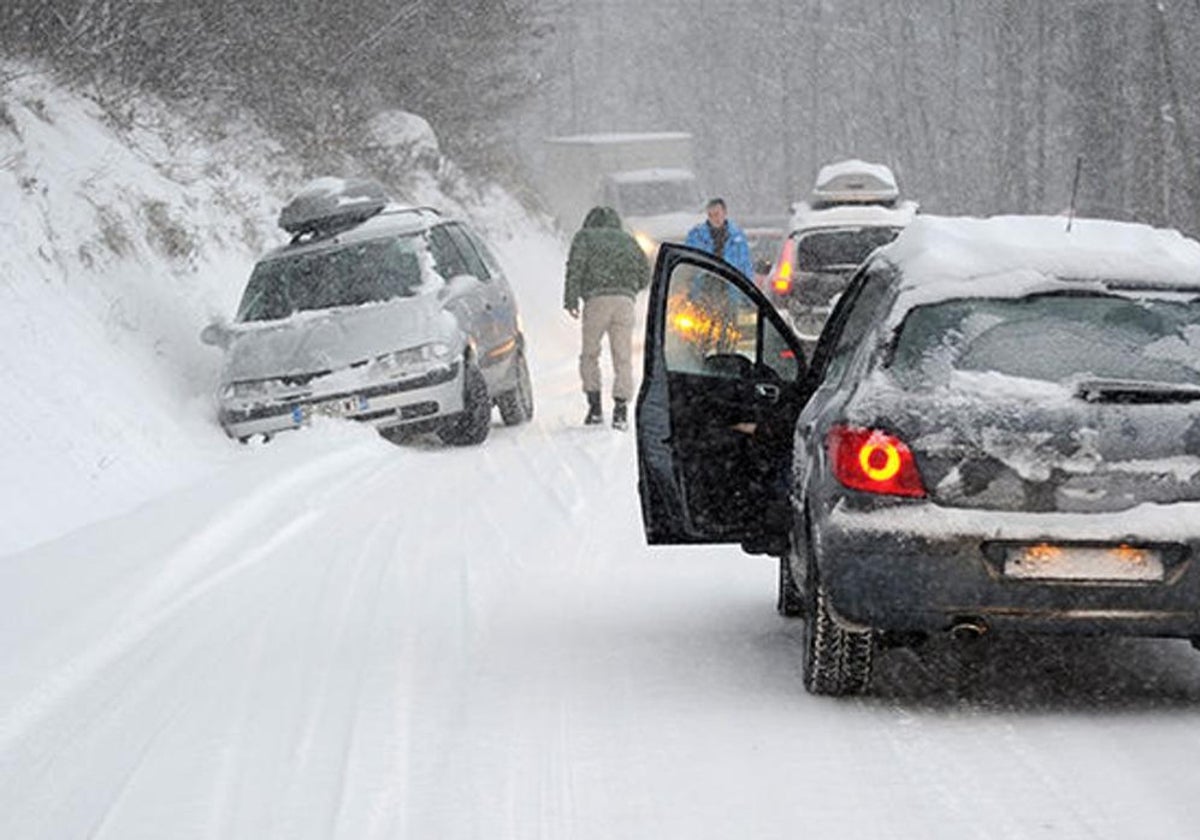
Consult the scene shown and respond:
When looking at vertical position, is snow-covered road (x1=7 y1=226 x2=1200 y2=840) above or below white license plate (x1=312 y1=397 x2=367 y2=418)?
above

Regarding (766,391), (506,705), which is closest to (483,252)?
(766,391)

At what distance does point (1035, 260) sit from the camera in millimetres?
7359

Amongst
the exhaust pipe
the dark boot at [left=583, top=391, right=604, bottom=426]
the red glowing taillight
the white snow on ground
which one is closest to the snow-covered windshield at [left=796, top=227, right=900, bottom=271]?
the dark boot at [left=583, top=391, right=604, bottom=426]

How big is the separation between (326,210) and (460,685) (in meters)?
10.8

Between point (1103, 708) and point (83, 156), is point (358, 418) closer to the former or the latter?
point (83, 156)

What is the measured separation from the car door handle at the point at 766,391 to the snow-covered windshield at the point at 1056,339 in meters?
1.21

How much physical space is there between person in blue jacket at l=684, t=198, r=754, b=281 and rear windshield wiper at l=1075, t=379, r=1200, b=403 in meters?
10.4

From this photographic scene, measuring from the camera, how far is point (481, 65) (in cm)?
3744

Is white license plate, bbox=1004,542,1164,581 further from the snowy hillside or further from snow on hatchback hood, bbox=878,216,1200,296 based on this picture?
the snowy hillside

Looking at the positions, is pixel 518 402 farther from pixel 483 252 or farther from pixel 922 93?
pixel 922 93

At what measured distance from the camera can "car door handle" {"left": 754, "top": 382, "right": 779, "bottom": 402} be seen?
845cm

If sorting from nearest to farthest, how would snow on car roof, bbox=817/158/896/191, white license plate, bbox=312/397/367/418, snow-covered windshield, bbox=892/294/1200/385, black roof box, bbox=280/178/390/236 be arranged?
snow-covered windshield, bbox=892/294/1200/385, white license plate, bbox=312/397/367/418, black roof box, bbox=280/178/390/236, snow on car roof, bbox=817/158/896/191

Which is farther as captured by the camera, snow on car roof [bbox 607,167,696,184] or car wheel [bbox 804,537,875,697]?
snow on car roof [bbox 607,167,696,184]

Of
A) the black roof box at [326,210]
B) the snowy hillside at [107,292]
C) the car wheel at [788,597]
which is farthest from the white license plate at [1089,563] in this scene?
the black roof box at [326,210]
